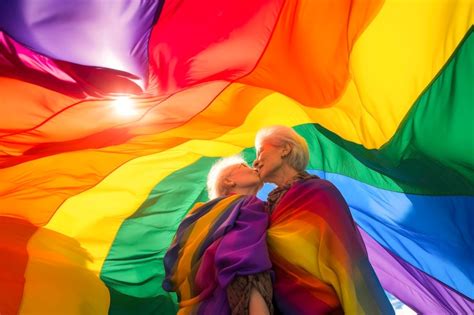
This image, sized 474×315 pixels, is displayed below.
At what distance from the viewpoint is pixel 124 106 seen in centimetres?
240

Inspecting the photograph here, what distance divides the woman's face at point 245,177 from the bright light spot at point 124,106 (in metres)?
0.44

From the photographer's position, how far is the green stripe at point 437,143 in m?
2.15

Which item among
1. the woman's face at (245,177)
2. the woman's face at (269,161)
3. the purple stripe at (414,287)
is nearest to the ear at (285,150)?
the woman's face at (269,161)

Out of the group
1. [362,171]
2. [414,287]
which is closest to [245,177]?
[362,171]

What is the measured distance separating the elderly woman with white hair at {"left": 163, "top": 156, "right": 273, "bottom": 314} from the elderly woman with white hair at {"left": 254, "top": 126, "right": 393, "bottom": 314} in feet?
0.20

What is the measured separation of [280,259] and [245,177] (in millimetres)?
480

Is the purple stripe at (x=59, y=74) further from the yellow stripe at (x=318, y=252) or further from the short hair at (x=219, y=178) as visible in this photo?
the yellow stripe at (x=318, y=252)

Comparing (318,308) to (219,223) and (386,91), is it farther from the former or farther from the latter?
(386,91)

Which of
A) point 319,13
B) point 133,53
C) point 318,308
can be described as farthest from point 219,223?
point 319,13

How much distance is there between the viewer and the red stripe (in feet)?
7.41

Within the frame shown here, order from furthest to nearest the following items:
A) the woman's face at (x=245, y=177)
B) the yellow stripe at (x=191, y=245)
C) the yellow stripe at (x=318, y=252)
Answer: the woman's face at (x=245, y=177), the yellow stripe at (x=191, y=245), the yellow stripe at (x=318, y=252)

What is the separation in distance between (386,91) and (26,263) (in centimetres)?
143

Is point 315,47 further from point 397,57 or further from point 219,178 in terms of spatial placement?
point 219,178

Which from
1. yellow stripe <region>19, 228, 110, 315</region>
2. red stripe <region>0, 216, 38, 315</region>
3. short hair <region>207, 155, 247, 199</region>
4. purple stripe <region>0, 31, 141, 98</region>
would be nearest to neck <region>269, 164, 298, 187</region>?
short hair <region>207, 155, 247, 199</region>
